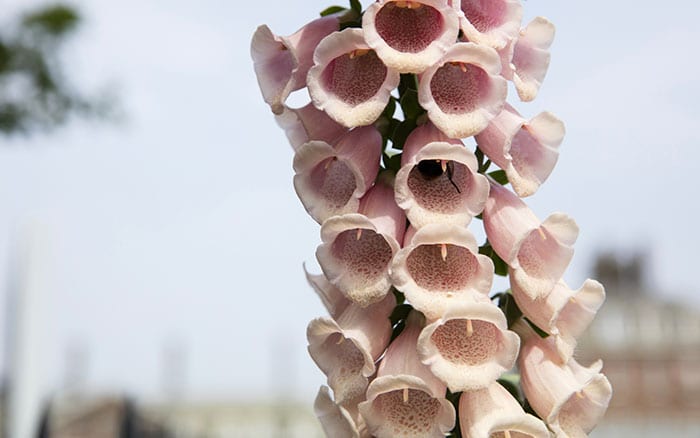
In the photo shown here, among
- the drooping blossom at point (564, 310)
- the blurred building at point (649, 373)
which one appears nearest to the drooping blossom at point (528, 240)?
the drooping blossom at point (564, 310)

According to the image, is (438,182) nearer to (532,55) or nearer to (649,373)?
(532,55)

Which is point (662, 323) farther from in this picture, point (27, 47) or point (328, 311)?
point (328, 311)

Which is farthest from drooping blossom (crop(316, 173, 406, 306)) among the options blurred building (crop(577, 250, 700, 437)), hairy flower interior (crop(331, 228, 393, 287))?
blurred building (crop(577, 250, 700, 437))

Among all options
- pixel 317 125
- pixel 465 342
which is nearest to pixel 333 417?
pixel 465 342

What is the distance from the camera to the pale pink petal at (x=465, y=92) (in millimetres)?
603

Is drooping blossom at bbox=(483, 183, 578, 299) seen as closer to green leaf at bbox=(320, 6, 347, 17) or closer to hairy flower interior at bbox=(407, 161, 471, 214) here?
hairy flower interior at bbox=(407, 161, 471, 214)

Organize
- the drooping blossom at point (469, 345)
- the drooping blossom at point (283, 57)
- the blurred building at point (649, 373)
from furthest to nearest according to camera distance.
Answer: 1. the blurred building at point (649, 373)
2. the drooping blossom at point (283, 57)
3. the drooping blossom at point (469, 345)

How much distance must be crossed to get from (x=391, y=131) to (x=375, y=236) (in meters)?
0.09

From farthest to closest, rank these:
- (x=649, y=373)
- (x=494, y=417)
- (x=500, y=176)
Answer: (x=649, y=373)
(x=500, y=176)
(x=494, y=417)

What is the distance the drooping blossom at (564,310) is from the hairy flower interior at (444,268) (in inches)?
1.8

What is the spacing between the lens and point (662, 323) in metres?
4.67

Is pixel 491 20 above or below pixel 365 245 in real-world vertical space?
above

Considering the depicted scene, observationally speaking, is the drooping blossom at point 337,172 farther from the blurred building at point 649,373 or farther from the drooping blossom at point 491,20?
the blurred building at point 649,373

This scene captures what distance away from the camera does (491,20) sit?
0.66 m
